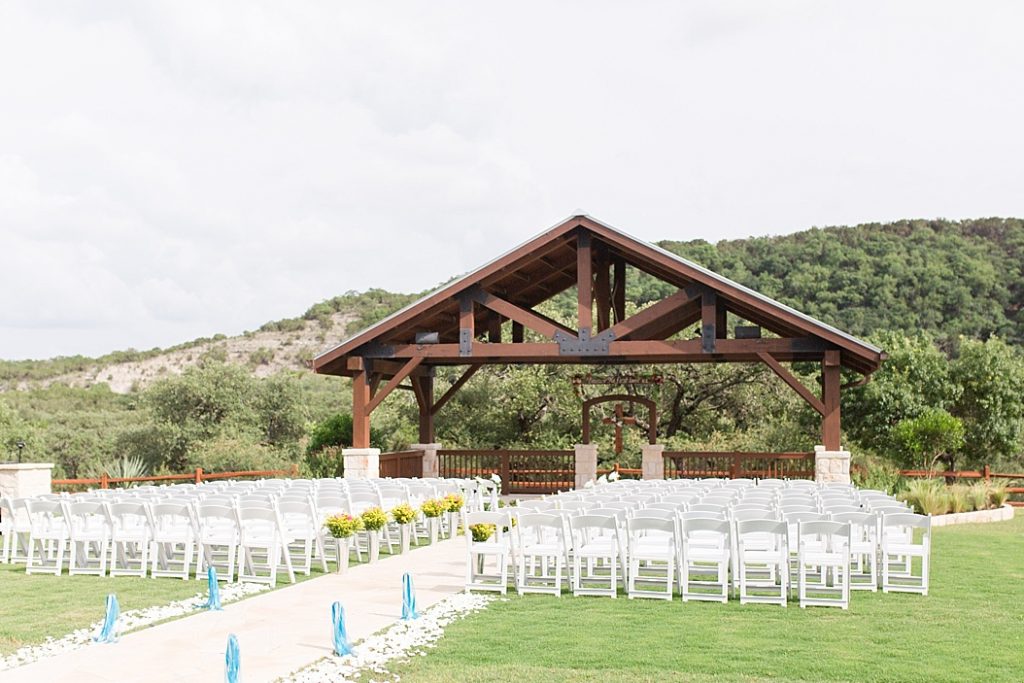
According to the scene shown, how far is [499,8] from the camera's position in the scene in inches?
782

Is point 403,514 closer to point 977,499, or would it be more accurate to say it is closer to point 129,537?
point 129,537

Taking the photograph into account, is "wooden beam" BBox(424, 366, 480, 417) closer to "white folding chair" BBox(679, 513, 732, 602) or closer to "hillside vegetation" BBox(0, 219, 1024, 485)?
"hillside vegetation" BBox(0, 219, 1024, 485)

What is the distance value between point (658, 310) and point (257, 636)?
12068mm

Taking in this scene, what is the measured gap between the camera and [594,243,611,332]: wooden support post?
20.9m

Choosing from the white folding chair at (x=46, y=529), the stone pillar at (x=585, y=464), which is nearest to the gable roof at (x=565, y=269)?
the stone pillar at (x=585, y=464)

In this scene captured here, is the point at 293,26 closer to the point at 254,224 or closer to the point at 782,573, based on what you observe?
the point at 782,573

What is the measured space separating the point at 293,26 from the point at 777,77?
500 inches

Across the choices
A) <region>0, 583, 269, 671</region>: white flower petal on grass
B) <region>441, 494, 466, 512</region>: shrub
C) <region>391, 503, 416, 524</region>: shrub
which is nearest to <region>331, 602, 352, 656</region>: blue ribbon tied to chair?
<region>0, 583, 269, 671</region>: white flower petal on grass

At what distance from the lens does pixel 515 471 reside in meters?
23.4

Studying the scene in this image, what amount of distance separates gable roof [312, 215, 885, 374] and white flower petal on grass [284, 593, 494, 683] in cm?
1030

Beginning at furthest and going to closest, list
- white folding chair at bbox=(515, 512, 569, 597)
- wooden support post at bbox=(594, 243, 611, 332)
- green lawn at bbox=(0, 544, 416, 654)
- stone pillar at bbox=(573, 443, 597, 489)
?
stone pillar at bbox=(573, 443, 597, 489) → wooden support post at bbox=(594, 243, 611, 332) → white folding chair at bbox=(515, 512, 569, 597) → green lawn at bbox=(0, 544, 416, 654)

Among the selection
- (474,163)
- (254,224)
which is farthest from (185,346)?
(474,163)

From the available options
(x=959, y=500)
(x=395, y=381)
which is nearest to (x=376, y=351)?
(x=395, y=381)

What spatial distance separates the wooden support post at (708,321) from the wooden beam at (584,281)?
201 centimetres
